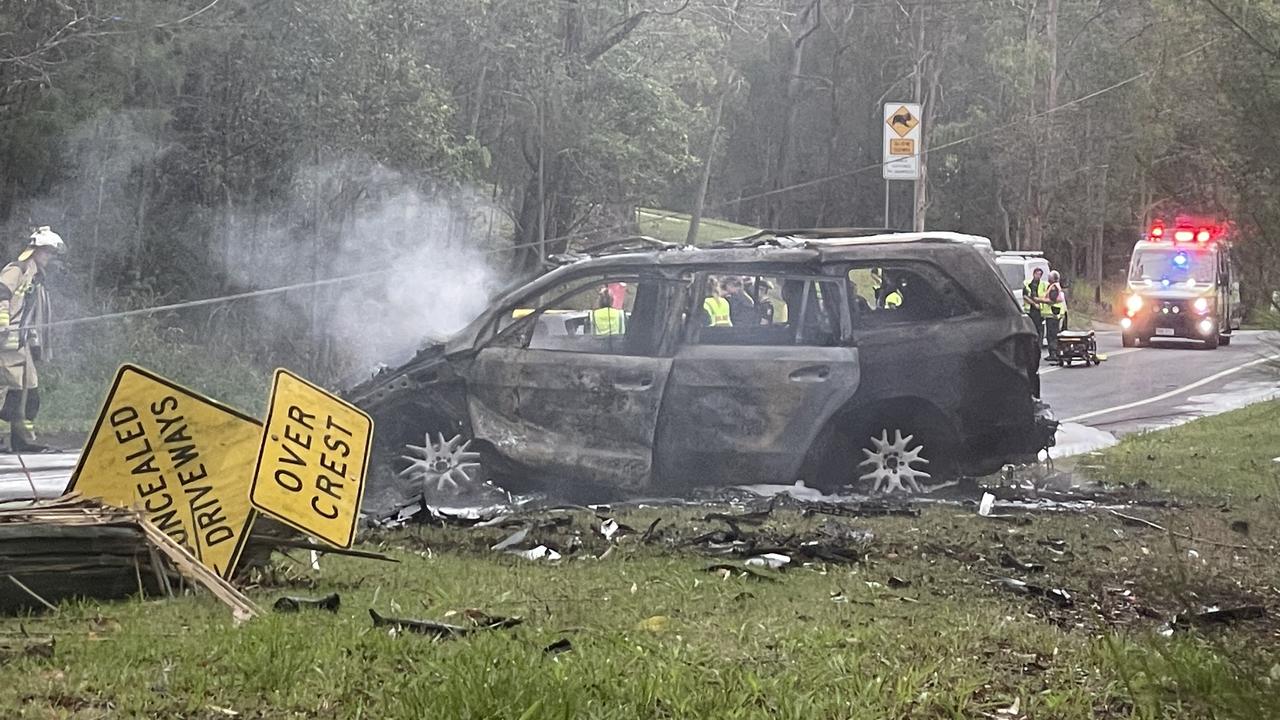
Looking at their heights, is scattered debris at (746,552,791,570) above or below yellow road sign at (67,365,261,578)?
below

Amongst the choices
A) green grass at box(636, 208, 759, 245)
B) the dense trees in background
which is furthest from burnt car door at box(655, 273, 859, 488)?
green grass at box(636, 208, 759, 245)

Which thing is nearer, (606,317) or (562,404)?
(562,404)

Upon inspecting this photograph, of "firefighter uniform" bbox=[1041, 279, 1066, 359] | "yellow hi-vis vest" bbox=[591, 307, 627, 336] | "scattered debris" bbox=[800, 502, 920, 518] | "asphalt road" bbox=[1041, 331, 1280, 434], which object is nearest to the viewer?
"scattered debris" bbox=[800, 502, 920, 518]

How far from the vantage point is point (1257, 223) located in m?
7.00

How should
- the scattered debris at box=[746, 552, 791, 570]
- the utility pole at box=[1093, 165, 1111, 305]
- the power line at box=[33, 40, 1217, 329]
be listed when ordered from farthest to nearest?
the utility pole at box=[1093, 165, 1111, 305]
the power line at box=[33, 40, 1217, 329]
the scattered debris at box=[746, 552, 791, 570]

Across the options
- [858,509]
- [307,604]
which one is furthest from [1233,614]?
[858,509]

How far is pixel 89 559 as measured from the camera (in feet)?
21.5

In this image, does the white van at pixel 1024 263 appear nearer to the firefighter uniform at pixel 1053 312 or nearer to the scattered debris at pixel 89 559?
the firefighter uniform at pixel 1053 312

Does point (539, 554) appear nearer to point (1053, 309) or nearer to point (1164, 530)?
point (1164, 530)

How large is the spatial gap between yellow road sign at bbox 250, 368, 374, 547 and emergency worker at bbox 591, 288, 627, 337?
12.5 feet

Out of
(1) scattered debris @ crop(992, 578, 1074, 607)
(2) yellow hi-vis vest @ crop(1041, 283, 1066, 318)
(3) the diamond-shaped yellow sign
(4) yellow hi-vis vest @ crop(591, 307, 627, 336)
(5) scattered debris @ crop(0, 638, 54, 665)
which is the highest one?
(3) the diamond-shaped yellow sign

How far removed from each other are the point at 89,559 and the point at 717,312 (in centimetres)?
572

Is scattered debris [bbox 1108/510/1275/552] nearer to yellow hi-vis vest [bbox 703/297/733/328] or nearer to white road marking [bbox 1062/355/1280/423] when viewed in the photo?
yellow hi-vis vest [bbox 703/297/733/328]

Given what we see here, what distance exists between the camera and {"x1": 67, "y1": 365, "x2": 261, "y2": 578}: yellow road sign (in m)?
7.20
